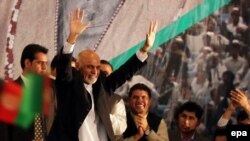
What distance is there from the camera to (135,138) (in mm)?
3004

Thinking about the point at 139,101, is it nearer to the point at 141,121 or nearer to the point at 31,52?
the point at 141,121

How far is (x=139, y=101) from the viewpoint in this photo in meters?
3.06

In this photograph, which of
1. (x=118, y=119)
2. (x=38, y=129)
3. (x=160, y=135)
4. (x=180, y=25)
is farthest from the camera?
(x=180, y=25)

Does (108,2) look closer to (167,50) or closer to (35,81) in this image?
(167,50)

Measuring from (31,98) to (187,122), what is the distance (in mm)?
1473

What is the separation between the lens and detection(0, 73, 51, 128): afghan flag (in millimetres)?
1741

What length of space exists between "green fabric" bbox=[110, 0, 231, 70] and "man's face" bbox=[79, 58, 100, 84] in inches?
36.1

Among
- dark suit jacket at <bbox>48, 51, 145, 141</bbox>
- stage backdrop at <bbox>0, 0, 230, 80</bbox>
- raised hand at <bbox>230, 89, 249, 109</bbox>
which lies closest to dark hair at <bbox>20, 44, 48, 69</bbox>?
dark suit jacket at <bbox>48, 51, 145, 141</bbox>

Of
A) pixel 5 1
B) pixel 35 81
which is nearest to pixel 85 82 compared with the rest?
pixel 35 81

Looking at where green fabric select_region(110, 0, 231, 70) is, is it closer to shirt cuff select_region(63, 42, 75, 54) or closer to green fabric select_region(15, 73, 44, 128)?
shirt cuff select_region(63, 42, 75, 54)

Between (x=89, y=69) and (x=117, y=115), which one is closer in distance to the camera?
(x=89, y=69)

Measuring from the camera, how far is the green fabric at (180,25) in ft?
12.2

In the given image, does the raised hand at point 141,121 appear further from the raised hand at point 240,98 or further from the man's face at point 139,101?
the raised hand at point 240,98

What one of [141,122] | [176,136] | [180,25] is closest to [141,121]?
[141,122]
